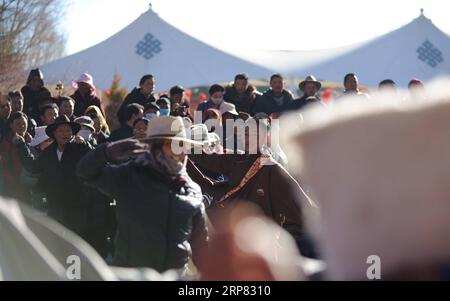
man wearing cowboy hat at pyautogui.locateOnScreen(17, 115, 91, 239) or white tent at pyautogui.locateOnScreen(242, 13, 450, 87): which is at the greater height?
white tent at pyautogui.locateOnScreen(242, 13, 450, 87)

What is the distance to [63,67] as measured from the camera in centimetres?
1931

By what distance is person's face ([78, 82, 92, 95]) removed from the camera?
1132 centimetres

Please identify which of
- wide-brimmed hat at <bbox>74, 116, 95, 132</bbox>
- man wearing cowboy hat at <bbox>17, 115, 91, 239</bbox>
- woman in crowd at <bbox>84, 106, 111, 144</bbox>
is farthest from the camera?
woman in crowd at <bbox>84, 106, 111, 144</bbox>

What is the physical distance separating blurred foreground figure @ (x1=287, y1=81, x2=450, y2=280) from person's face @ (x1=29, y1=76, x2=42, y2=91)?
35.3 feet

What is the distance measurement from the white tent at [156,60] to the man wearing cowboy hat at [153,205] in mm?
12602

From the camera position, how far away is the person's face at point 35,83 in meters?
11.8

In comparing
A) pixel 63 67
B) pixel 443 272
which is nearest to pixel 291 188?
pixel 443 272

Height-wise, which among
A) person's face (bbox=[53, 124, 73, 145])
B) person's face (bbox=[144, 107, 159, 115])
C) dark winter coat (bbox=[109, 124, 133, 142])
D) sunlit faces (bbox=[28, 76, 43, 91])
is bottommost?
person's face (bbox=[53, 124, 73, 145])

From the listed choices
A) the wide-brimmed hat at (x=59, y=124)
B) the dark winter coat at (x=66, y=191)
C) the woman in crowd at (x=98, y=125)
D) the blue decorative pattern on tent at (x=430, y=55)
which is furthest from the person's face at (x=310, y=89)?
the blue decorative pattern on tent at (x=430, y=55)

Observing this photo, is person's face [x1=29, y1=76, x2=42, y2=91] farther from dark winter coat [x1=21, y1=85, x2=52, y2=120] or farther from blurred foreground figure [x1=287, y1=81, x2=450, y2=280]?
blurred foreground figure [x1=287, y1=81, x2=450, y2=280]

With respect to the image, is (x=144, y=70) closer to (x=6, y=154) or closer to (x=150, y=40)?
(x=150, y=40)

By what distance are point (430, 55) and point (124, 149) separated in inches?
574

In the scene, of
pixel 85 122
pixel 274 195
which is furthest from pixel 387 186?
pixel 85 122

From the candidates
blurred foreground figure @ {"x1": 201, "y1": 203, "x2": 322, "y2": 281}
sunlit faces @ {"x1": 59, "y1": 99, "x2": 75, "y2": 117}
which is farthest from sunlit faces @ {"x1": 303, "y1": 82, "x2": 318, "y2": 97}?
blurred foreground figure @ {"x1": 201, "y1": 203, "x2": 322, "y2": 281}
